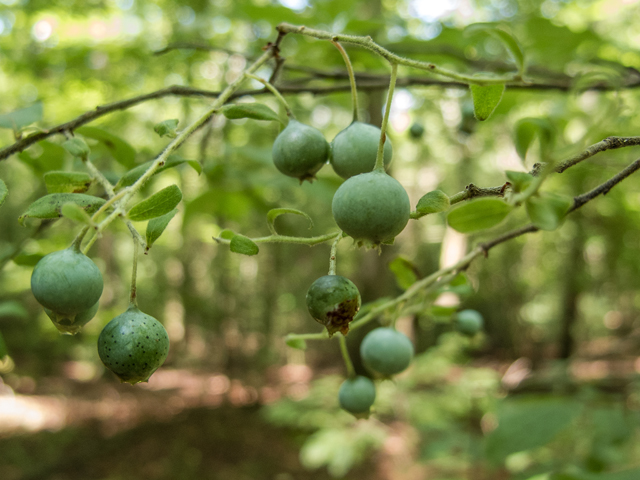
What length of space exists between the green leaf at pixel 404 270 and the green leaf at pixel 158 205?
0.69 m

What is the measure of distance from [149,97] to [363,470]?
845cm

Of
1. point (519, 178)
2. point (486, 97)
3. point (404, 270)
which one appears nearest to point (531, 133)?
point (519, 178)

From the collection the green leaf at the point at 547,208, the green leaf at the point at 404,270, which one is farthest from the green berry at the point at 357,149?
Answer: the green leaf at the point at 404,270

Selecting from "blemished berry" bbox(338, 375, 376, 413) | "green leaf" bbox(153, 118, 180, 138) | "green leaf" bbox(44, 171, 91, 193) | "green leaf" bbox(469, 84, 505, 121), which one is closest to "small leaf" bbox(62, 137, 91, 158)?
"green leaf" bbox(44, 171, 91, 193)

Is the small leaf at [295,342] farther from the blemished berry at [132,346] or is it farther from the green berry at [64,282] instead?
the green berry at [64,282]

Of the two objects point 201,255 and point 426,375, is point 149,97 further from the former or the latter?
point 201,255

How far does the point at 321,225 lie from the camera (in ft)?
37.6

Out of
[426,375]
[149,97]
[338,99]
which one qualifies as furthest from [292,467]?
[149,97]

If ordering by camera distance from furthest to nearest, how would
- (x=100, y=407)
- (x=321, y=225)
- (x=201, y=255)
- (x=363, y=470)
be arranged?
(x=201, y=255), (x=100, y=407), (x=321, y=225), (x=363, y=470)

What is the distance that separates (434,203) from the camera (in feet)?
2.13

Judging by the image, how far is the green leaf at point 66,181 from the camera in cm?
82

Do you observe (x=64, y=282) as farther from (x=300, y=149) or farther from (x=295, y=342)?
(x=295, y=342)

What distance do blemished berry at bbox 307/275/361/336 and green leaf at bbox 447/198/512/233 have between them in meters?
0.20

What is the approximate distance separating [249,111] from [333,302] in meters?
0.38
